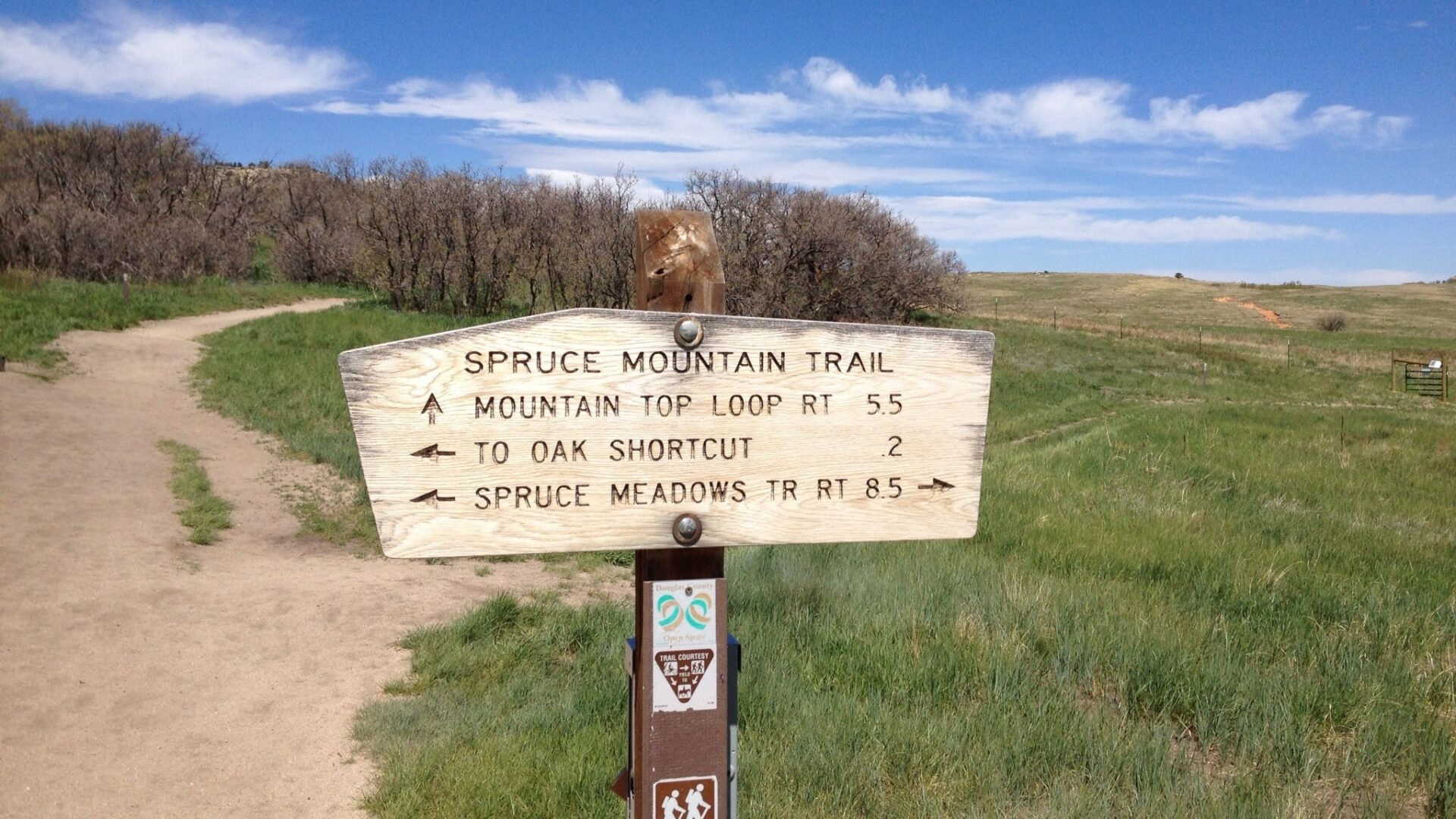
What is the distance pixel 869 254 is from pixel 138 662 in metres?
24.4

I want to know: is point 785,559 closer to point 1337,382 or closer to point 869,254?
point 869,254

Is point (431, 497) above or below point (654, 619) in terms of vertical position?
above

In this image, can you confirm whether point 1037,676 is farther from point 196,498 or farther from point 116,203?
point 116,203

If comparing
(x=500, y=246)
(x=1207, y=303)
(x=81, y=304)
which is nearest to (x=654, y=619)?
(x=81, y=304)

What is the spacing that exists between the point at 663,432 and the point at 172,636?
5.48 metres

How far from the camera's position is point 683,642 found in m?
2.20

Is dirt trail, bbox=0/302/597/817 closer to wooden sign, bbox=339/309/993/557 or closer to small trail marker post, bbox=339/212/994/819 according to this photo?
small trail marker post, bbox=339/212/994/819

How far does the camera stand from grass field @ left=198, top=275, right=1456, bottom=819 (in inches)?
132

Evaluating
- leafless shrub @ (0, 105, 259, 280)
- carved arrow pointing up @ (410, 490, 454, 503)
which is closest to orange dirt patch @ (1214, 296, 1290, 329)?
leafless shrub @ (0, 105, 259, 280)

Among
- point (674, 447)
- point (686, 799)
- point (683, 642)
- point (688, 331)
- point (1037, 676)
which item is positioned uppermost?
point (688, 331)

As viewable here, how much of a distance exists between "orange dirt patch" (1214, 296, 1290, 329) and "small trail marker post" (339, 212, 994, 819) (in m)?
64.4

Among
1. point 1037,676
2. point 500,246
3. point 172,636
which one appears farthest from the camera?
point 500,246

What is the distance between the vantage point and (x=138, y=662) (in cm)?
571

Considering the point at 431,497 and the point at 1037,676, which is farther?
the point at 1037,676
